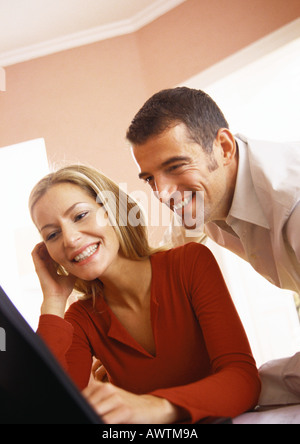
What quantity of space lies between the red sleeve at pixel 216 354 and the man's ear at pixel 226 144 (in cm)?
38

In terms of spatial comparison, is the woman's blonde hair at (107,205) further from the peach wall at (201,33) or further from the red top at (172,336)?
the peach wall at (201,33)

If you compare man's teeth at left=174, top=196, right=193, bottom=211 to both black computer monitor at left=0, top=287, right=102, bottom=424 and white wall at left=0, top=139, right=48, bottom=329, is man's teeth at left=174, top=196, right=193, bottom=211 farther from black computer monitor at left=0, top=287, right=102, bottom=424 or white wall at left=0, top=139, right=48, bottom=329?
white wall at left=0, top=139, right=48, bottom=329

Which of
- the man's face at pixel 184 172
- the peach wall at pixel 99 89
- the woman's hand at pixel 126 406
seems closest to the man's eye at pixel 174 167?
the man's face at pixel 184 172

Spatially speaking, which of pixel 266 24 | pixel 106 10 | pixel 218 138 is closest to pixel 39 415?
pixel 218 138

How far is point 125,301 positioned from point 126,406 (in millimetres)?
549

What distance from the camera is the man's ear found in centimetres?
149

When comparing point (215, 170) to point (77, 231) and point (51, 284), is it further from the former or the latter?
point (51, 284)

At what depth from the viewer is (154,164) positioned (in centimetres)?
139

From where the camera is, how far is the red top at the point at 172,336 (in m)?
0.98

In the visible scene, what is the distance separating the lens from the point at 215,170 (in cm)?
147

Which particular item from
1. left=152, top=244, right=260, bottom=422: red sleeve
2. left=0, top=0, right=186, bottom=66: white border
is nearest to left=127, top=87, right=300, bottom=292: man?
left=152, top=244, right=260, bottom=422: red sleeve
